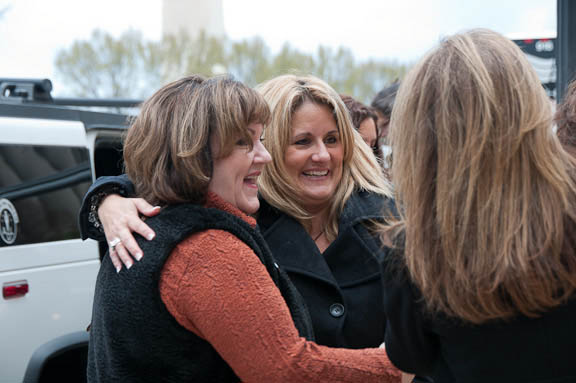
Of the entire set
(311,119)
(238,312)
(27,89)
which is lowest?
(238,312)

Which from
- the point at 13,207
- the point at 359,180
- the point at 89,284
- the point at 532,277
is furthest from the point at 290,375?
the point at 89,284

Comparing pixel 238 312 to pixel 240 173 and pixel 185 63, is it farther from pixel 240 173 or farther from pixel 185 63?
pixel 185 63

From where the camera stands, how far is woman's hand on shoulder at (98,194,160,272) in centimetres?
155

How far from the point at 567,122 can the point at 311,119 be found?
3.77ft

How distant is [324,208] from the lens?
2.53 m

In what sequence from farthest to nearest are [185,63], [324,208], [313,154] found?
[185,63] → [324,208] → [313,154]

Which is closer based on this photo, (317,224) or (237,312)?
(237,312)

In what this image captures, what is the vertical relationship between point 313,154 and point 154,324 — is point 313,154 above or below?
above

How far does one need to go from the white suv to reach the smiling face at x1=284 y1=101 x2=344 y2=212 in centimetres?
185

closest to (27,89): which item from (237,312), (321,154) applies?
(321,154)

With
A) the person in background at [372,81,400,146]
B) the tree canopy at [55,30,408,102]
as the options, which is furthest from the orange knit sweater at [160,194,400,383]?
the tree canopy at [55,30,408,102]

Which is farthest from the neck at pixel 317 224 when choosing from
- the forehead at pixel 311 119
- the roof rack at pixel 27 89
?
the roof rack at pixel 27 89

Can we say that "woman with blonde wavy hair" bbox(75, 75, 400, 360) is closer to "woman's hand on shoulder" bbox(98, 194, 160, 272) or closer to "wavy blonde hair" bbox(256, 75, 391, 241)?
"wavy blonde hair" bbox(256, 75, 391, 241)

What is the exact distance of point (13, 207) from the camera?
342cm
